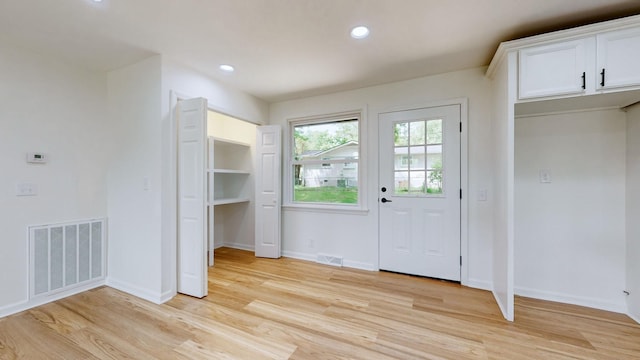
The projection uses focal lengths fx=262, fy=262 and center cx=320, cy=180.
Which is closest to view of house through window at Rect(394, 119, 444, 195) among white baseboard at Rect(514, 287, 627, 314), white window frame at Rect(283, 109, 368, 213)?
white window frame at Rect(283, 109, 368, 213)

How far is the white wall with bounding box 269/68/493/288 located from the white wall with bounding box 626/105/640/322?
100 centimetres

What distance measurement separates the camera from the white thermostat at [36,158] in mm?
2420

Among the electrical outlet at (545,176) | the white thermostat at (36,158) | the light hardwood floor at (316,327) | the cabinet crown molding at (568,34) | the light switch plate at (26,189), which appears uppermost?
the cabinet crown molding at (568,34)

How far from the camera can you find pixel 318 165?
3.90 m

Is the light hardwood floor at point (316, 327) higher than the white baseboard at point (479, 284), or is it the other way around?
the white baseboard at point (479, 284)

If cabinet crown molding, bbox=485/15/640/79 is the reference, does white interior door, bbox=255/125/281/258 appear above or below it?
below

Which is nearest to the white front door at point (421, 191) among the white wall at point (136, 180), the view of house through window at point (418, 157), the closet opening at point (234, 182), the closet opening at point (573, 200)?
the view of house through window at point (418, 157)

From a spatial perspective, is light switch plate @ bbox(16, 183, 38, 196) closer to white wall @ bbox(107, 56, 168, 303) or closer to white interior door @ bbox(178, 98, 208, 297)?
white wall @ bbox(107, 56, 168, 303)

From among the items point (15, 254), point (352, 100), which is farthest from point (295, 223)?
point (15, 254)

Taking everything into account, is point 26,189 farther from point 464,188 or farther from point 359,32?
point 464,188

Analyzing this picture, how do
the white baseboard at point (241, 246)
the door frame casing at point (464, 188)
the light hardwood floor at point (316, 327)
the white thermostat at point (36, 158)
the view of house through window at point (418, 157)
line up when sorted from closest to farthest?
the light hardwood floor at point (316, 327)
the white thermostat at point (36, 158)
the door frame casing at point (464, 188)
the view of house through window at point (418, 157)
the white baseboard at point (241, 246)

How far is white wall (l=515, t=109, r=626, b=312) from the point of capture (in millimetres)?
2328

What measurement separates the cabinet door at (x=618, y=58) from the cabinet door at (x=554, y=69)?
0.26 feet

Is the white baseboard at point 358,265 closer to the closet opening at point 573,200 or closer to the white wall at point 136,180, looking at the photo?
the closet opening at point 573,200
